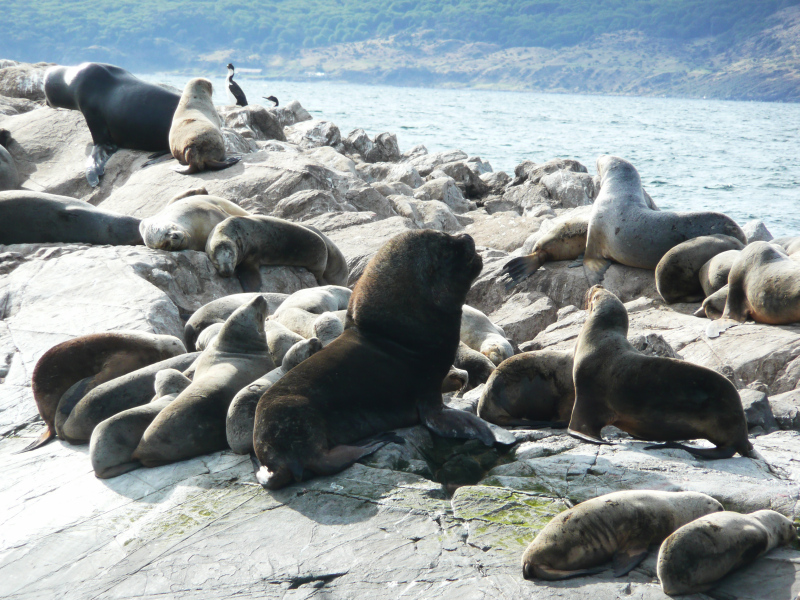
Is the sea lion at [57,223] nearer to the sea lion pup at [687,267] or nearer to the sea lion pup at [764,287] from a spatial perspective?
the sea lion pup at [687,267]

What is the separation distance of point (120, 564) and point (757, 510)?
266 centimetres

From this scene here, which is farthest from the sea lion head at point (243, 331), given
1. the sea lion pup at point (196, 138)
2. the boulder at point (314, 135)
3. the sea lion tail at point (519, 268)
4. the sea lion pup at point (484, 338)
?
the boulder at point (314, 135)

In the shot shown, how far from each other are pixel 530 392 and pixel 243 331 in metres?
1.86

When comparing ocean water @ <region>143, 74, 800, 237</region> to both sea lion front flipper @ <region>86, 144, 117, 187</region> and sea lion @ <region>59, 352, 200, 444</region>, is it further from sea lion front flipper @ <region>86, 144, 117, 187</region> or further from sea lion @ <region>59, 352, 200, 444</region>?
sea lion @ <region>59, 352, 200, 444</region>

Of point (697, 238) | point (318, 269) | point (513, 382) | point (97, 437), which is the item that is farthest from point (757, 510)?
point (318, 269)

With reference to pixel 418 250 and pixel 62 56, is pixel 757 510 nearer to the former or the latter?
pixel 418 250

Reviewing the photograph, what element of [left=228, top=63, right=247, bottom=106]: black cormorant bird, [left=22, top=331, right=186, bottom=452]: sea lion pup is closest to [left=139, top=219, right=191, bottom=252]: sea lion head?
[left=22, top=331, right=186, bottom=452]: sea lion pup

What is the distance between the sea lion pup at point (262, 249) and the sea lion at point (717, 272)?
3.92 metres

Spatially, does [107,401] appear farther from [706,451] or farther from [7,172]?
[7,172]

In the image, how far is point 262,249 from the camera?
8.01 meters

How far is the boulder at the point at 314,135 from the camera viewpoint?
17922 millimetres

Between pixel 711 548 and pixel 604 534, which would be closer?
pixel 711 548

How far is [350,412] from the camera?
398 centimetres

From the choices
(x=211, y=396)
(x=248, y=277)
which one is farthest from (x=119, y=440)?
(x=248, y=277)
